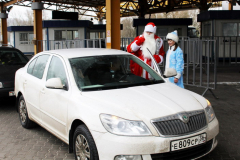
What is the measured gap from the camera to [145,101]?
3.90 meters

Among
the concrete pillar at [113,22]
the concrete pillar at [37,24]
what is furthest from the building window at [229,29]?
the concrete pillar at [113,22]

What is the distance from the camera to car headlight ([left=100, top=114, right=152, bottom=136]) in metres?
3.46

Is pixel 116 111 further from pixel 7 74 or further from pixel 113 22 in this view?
pixel 113 22

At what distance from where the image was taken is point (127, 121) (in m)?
3.52

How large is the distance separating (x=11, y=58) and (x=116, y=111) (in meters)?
6.38

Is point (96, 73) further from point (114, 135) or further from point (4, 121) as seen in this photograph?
point (4, 121)

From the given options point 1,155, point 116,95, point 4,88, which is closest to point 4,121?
point 4,88

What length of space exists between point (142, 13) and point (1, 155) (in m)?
27.3

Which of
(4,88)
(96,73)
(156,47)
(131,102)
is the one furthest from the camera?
(4,88)

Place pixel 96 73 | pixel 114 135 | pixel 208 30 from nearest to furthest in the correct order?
pixel 114 135 < pixel 96 73 < pixel 208 30

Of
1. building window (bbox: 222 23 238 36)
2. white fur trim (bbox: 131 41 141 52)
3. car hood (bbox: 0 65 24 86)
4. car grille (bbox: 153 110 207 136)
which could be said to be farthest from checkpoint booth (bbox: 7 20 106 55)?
car grille (bbox: 153 110 207 136)

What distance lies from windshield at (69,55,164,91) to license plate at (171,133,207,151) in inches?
49.0

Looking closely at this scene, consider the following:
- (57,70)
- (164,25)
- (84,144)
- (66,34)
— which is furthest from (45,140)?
(66,34)

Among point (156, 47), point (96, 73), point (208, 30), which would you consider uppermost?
point (208, 30)
